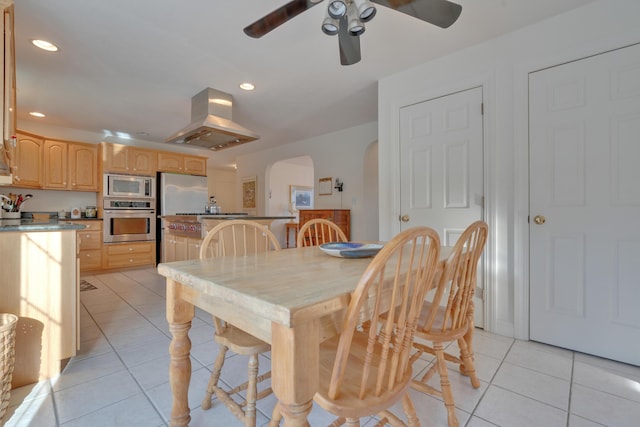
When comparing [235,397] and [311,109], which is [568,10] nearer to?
[311,109]

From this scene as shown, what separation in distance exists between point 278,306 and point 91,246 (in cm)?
504

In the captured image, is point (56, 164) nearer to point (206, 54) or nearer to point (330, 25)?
point (206, 54)

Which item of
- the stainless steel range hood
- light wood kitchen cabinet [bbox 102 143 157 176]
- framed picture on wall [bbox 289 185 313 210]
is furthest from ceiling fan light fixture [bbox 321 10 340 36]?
framed picture on wall [bbox 289 185 313 210]

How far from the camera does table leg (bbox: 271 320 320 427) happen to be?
705mm

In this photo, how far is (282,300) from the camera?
0.73 m

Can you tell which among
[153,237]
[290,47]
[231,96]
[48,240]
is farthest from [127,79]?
[153,237]

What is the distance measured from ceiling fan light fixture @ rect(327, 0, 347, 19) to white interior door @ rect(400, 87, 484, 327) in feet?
4.77

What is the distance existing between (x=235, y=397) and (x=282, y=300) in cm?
112

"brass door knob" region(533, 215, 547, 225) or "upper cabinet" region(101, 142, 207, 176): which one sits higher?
"upper cabinet" region(101, 142, 207, 176)

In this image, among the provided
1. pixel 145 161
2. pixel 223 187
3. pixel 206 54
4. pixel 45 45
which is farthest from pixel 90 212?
pixel 223 187

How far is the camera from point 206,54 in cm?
250

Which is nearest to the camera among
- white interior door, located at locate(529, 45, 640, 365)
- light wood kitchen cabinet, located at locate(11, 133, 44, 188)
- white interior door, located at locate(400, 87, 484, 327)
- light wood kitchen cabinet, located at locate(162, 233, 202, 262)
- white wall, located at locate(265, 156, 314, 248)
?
white interior door, located at locate(529, 45, 640, 365)

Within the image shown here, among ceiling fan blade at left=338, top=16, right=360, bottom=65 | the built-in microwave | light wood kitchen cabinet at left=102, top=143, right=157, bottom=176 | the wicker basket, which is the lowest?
the wicker basket

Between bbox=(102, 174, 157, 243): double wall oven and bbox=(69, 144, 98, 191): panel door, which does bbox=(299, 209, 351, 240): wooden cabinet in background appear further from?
bbox=(69, 144, 98, 191): panel door
